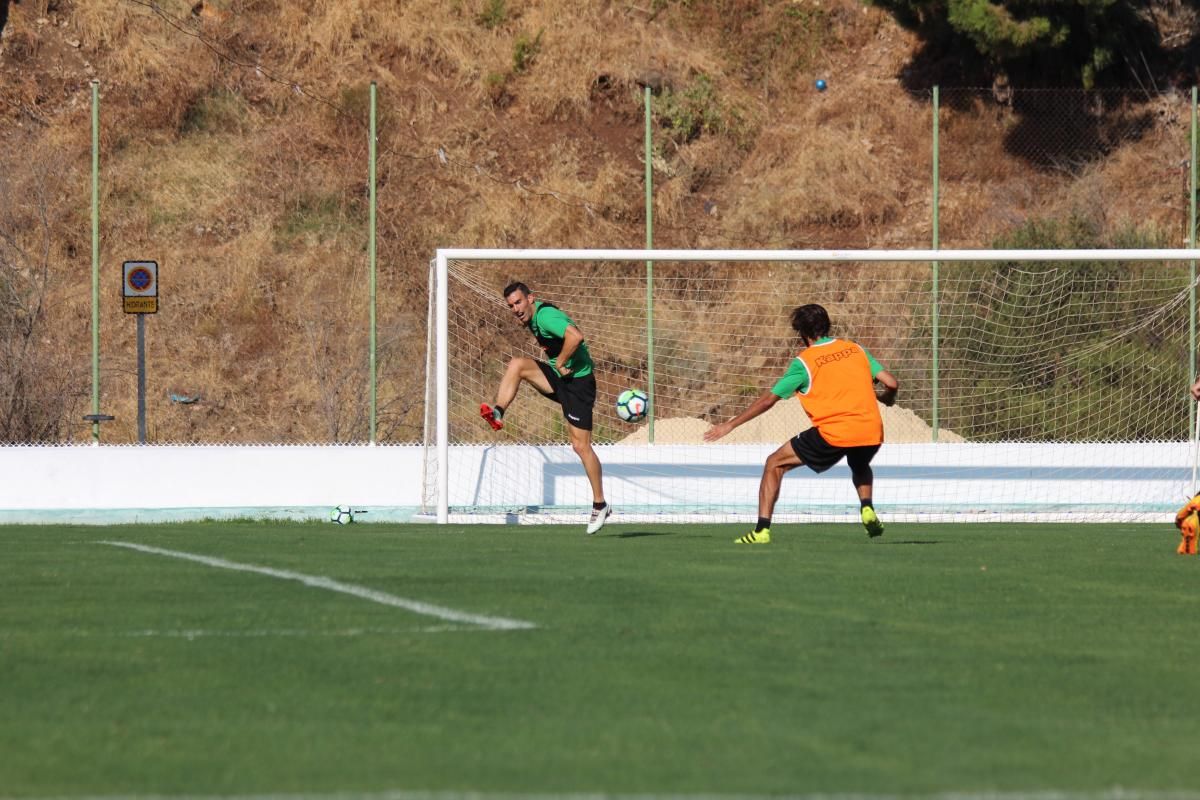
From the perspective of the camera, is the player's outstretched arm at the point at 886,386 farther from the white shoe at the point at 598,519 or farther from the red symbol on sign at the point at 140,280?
the red symbol on sign at the point at 140,280

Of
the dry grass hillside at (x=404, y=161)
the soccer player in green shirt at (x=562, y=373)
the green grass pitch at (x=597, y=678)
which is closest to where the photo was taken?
the green grass pitch at (x=597, y=678)

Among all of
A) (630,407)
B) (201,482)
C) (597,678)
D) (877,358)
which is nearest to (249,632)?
(597,678)

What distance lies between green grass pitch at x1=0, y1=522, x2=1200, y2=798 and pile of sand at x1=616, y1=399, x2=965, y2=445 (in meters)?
11.6

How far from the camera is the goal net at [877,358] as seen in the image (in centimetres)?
1909

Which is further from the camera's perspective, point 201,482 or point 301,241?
point 301,241

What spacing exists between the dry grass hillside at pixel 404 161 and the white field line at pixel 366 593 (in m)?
14.0

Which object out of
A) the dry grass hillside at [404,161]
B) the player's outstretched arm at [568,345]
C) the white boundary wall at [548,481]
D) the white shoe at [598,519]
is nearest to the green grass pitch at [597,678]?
the white shoe at [598,519]

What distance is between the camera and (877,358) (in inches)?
938

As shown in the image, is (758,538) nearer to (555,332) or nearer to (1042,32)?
(555,332)

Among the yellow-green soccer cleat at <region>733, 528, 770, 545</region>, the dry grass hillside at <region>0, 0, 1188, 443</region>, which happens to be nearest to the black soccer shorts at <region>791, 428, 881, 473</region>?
the yellow-green soccer cleat at <region>733, 528, 770, 545</region>

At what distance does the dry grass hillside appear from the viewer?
2680cm

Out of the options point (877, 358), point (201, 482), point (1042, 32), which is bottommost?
point (201, 482)

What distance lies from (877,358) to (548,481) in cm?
641

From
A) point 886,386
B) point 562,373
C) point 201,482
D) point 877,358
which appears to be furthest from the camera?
point 877,358
